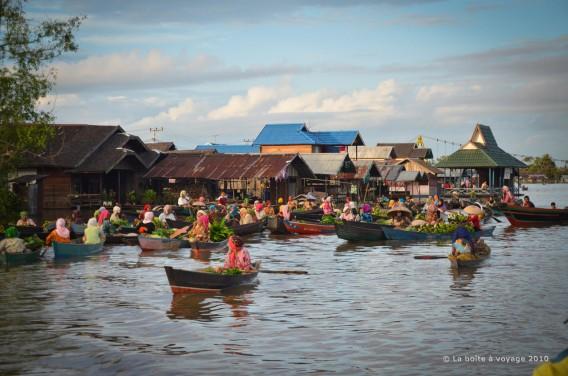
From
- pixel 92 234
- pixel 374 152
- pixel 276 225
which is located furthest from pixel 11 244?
pixel 374 152

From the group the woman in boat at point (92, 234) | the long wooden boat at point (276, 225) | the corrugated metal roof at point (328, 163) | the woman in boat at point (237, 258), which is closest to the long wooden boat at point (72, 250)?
the woman in boat at point (92, 234)

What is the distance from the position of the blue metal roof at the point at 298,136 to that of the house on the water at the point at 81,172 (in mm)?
20579

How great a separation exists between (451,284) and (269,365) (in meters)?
8.89

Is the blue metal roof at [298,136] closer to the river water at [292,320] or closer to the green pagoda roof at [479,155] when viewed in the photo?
the green pagoda roof at [479,155]

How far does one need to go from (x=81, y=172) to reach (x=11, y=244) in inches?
930

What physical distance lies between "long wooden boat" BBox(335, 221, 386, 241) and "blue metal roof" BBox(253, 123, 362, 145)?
3784 cm

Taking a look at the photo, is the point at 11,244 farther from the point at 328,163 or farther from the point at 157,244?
the point at 328,163

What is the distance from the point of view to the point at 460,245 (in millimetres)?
21344

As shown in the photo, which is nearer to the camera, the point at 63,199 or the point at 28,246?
the point at 28,246

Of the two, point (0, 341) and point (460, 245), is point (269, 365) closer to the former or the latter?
point (0, 341)

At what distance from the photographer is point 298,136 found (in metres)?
68.6

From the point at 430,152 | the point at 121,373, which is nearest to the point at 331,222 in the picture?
the point at 121,373

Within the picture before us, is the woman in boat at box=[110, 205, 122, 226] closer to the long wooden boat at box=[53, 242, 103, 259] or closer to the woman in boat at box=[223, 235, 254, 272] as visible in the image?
the long wooden boat at box=[53, 242, 103, 259]

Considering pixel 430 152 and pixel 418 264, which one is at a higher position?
pixel 430 152
